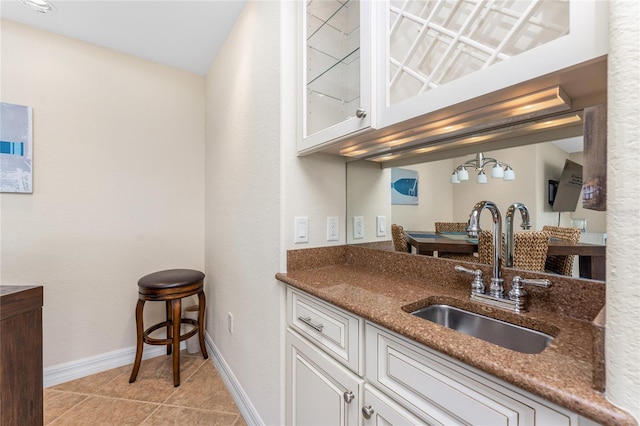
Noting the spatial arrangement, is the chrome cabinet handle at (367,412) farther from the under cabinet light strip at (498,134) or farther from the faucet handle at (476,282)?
the under cabinet light strip at (498,134)

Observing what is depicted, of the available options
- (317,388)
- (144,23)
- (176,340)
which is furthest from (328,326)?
(144,23)

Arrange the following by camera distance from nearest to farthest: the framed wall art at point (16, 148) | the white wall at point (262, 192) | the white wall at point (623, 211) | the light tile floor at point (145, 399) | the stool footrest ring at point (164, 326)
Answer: the white wall at point (623, 211), the white wall at point (262, 192), the light tile floor at point (145, 399), the framed wall art at point (16, 148), the stool footrest ring at point (164, 326)

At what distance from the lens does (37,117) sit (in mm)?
1867

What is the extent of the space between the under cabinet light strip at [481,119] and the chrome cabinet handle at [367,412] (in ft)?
3.02

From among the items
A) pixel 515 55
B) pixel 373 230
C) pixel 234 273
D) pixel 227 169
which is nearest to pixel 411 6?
pixel 515 55

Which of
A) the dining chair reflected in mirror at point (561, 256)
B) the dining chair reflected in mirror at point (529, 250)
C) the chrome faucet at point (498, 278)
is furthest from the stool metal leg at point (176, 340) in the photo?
the dining chair reflected in mirror at point (561, 256)

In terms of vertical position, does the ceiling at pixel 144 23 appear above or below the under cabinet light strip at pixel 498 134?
above

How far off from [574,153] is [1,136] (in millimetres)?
2964

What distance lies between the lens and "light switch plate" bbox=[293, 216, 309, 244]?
134cm

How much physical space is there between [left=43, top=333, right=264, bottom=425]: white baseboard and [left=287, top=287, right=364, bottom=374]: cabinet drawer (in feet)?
2.54

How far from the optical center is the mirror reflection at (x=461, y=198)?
832mm

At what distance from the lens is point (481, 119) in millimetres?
895

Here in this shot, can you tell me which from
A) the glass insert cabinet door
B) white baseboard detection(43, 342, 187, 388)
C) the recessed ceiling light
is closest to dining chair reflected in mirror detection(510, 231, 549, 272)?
the glass insert cabinet door

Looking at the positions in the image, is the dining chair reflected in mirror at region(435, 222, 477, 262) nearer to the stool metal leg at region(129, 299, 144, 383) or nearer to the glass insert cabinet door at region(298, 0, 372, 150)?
the glass insert cabinet door at region(298, 0, 372, 150)
